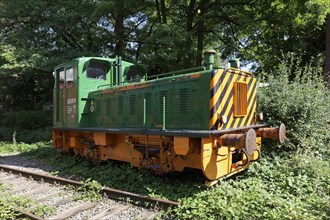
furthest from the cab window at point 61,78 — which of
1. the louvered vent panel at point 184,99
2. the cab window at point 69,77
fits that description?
the louvered vent panel at point 184,99

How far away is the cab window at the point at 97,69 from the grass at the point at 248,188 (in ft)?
8.80

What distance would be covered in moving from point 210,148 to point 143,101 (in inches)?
88.4

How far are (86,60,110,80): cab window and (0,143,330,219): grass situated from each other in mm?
2682

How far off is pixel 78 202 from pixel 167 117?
7.98 ft

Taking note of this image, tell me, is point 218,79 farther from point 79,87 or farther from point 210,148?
point 79,87

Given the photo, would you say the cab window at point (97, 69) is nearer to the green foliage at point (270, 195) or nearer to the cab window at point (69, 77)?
the cab window at point (69, 77)

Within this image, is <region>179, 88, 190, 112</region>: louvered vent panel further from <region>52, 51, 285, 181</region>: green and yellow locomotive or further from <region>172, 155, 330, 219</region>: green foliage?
<region>172, 155, 330, 219</region>: green foliage

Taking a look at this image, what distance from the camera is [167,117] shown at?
5.93 metres

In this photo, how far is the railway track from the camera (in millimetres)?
4500

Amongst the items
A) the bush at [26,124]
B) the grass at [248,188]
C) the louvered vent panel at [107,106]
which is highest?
the louvered vent panel at [107,106]

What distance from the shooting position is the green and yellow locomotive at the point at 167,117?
198 inches

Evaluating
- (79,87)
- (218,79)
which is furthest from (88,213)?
(79,87)

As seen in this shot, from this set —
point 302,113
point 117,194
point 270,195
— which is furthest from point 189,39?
point 270,195

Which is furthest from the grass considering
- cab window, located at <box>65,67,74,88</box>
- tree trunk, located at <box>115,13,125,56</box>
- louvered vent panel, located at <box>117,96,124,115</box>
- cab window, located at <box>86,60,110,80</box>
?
tree trunk, located at <box>115,13,125,56</box>
